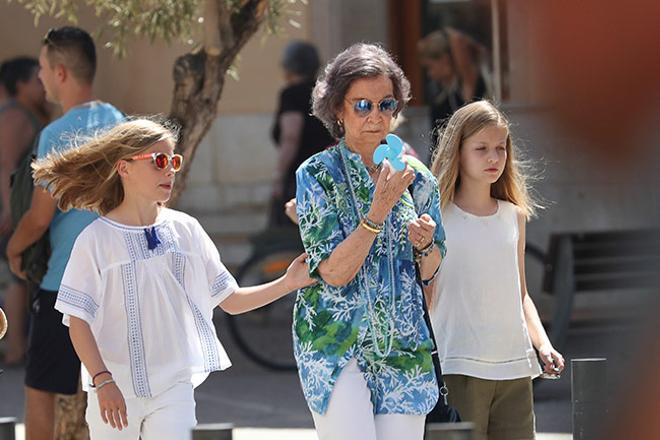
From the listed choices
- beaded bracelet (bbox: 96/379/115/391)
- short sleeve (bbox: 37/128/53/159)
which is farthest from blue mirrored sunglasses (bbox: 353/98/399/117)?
short sleeve (bbox: 37/128/53/159)

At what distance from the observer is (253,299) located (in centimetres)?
399

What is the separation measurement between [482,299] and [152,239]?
1094 millimetres

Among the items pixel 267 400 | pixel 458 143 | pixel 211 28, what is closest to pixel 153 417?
pixel 458 143

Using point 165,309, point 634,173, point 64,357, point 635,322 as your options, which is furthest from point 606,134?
→ point 64,357

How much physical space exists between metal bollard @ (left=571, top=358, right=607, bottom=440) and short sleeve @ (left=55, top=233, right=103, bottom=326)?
4.93 ft

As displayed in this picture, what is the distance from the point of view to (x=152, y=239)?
12.9ft

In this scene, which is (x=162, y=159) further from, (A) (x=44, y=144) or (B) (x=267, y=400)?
(B) (x=267, y=400)

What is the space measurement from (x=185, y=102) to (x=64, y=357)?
4.04 feet

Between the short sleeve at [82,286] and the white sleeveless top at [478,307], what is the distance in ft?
3.67

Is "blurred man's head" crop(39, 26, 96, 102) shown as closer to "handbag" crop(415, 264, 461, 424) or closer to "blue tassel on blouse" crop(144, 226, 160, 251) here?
"blue tassel on blouse" crop(144, 226, 160, 251)

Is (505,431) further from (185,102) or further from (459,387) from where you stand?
(185,102)

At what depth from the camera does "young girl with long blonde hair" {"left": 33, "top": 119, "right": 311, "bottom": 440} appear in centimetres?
381

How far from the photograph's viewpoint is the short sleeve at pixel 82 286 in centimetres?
379

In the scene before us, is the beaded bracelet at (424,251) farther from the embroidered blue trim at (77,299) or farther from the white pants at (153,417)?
the embroidered blue trim at (77,299)
